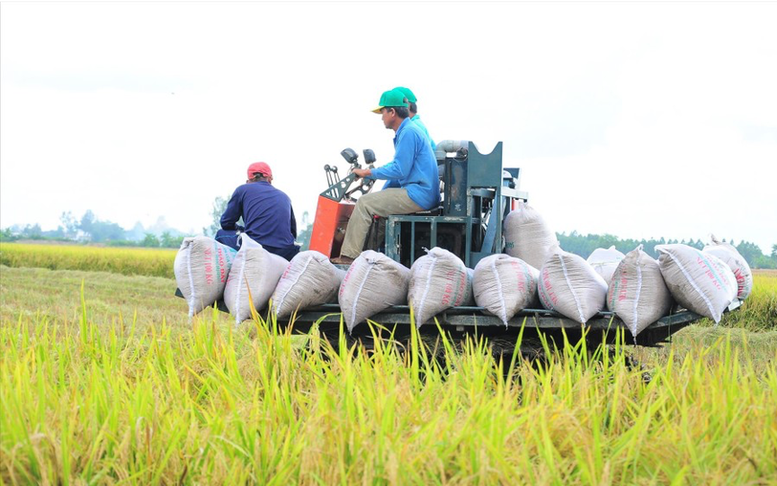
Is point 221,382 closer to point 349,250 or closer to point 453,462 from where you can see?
point 453,462

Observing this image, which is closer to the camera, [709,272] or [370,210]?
[709,272]

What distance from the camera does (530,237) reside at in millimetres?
6012

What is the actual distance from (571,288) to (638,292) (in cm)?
36

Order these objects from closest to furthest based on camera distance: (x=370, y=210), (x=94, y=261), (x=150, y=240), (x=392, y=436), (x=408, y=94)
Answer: (x=392, y=436) → (x=370, y=210) → (x=408, y=94) → (x=94, y=261) → (x=150, y=240)

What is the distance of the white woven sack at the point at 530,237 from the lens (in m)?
6.00

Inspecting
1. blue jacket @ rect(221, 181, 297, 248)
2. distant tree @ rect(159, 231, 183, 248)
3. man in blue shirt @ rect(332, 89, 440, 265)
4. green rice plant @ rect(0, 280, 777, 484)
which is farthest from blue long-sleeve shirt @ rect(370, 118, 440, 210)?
distant tree @ rect(159, 231, 183, 248)

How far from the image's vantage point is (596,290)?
452cm

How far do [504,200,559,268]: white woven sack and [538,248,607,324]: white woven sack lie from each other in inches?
54.2

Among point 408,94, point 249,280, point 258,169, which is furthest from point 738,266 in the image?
point 258,169

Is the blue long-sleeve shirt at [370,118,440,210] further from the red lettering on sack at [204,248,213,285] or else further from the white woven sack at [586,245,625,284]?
the red lettering on sack at [204,248,213,285]

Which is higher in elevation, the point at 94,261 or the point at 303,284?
the point at 303,284

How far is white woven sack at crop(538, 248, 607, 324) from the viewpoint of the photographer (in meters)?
4.41

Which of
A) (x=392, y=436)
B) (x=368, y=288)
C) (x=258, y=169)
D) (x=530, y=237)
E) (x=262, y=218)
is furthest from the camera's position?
(x=258, y=169)

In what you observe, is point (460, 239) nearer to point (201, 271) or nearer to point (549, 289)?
point (549, 289)
